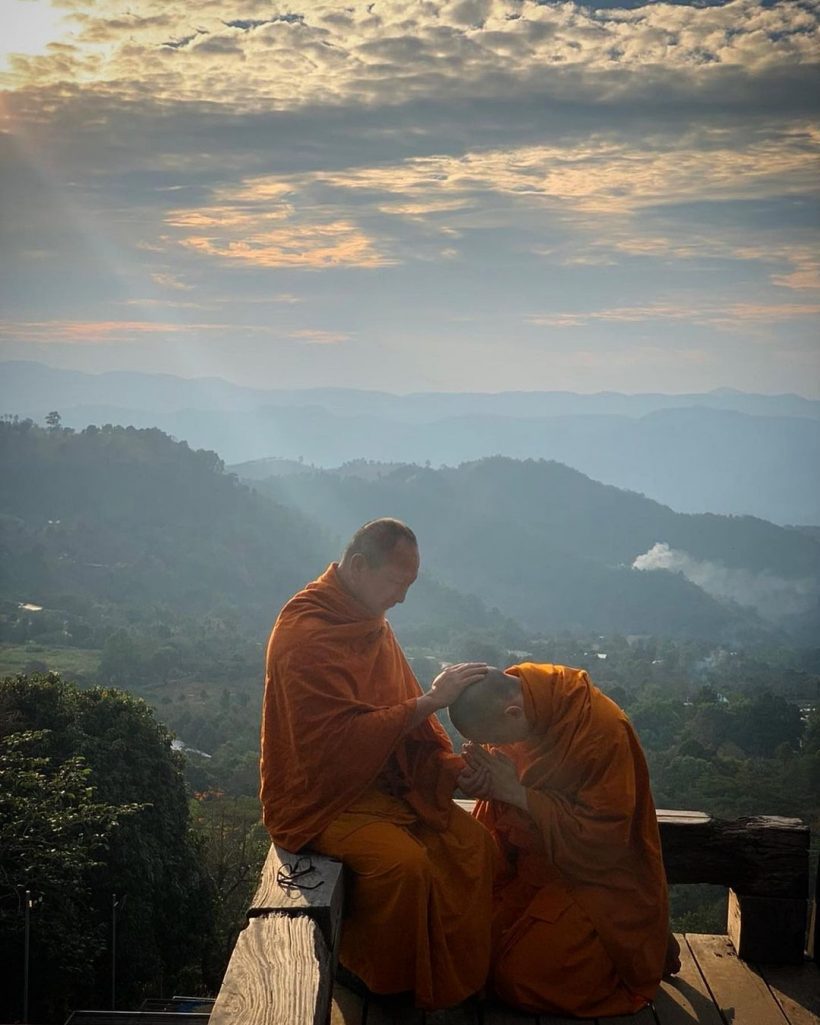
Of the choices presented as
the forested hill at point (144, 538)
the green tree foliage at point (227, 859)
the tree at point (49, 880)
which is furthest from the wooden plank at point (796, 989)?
the forested hill at point (144, 538)

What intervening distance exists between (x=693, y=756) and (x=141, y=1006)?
26036mm

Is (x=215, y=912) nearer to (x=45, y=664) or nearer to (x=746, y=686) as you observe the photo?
(x=45, y=664)

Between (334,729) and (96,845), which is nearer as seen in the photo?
(334,729)

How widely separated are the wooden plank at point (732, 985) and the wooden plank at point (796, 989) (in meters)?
0.03

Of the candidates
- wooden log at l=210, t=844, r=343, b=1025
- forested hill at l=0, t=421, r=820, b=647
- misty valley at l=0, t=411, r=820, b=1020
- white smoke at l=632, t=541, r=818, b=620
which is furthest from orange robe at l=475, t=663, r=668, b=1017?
white smoke at l=632, t=541, r=818, b=620

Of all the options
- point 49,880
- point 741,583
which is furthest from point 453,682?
point 741,583

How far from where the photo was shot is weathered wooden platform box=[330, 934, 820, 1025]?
146 inches

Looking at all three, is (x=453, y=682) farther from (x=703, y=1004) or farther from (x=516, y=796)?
(x=703, y=1004)

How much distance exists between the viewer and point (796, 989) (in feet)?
13.1

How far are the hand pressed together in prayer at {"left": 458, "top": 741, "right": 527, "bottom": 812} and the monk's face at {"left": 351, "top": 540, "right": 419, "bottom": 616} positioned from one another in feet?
2.11

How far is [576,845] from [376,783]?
79 centimetres

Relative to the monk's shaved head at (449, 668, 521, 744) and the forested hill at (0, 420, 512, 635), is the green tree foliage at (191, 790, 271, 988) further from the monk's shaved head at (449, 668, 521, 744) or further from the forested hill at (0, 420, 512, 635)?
the forested hill at (0, 420, 512, 635)

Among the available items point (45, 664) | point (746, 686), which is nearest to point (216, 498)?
point (45, 664)

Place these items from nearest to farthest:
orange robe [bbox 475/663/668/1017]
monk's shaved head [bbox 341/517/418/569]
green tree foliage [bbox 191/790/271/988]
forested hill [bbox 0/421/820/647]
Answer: orange robe [bbox 475/663/668/1017] → monk's shaved head [bbox 341/517/418/569] → green tree foliage [bbox 191/790/271/988] → forested hill [bbox 0/421/820/647]
